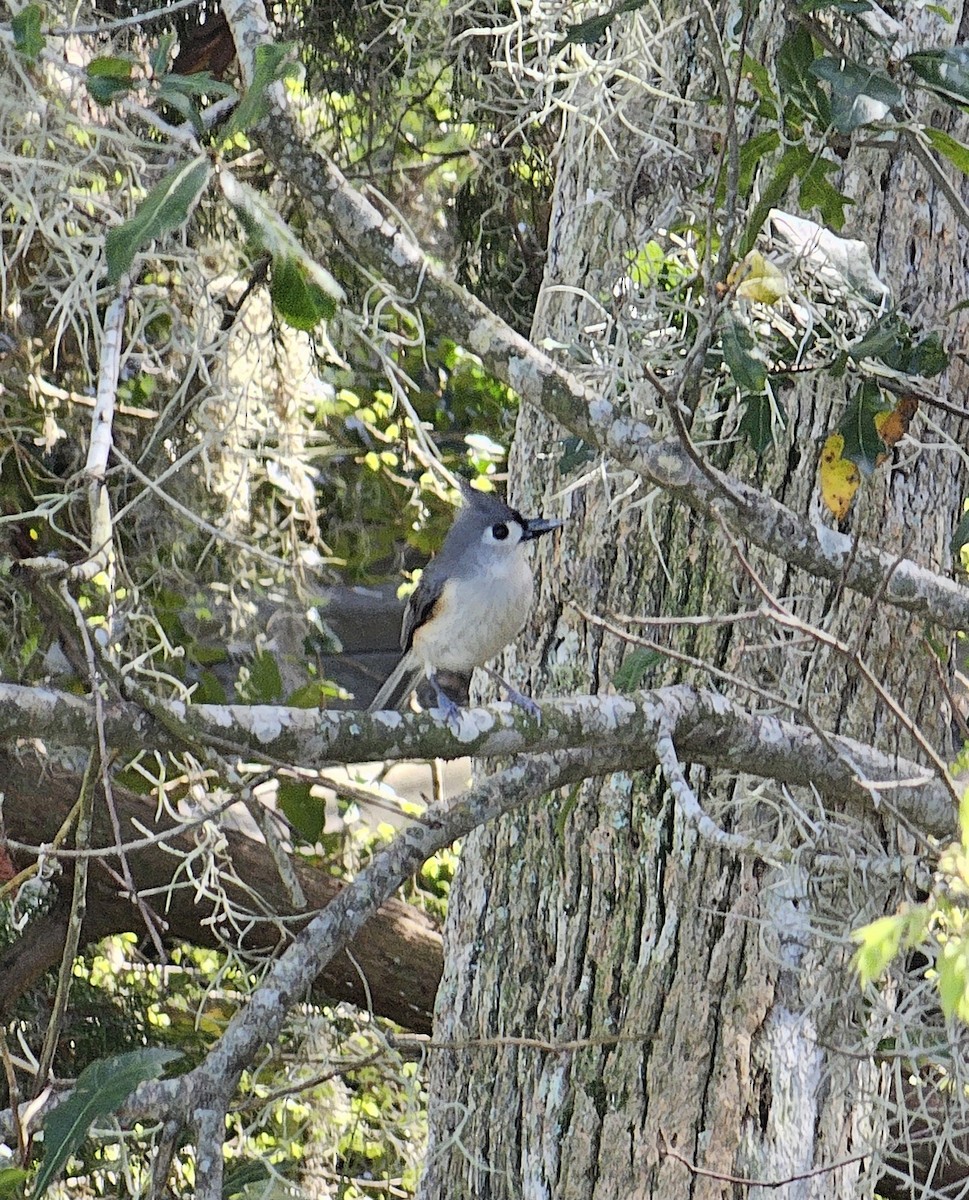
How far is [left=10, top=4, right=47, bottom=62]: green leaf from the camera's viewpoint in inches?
54.7

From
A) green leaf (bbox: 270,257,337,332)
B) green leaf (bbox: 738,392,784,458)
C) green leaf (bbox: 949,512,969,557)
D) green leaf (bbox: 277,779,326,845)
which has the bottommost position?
green leaf (bbox: 277,779,326,845)

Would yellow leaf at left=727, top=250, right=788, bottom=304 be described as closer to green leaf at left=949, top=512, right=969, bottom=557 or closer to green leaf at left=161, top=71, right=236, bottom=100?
green leaf at left=949, top=512, right=969, bottom=557

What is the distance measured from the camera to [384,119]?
2.93 metres

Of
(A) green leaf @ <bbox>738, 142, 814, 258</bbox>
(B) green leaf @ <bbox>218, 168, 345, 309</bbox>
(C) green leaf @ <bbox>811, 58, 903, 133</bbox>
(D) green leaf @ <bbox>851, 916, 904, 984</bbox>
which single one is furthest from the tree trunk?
(D) green leaf @ <bbox>851, 916, 904, 984</bbox>

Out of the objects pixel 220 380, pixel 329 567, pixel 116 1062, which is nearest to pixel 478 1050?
pixel 116 1062

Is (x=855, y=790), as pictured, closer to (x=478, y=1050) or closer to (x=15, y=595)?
(x=478, y=1050)

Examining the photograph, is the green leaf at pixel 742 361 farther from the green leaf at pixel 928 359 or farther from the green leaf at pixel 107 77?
the green leaf at pixel 107 77

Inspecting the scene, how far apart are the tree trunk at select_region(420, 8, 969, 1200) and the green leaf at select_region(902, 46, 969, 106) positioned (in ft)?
1.39

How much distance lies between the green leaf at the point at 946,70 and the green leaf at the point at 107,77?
775 millimetres

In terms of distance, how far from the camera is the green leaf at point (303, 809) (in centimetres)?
268

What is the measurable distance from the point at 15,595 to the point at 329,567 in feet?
3.10

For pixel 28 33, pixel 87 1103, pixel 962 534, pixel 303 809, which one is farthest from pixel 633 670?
pixel 303 809

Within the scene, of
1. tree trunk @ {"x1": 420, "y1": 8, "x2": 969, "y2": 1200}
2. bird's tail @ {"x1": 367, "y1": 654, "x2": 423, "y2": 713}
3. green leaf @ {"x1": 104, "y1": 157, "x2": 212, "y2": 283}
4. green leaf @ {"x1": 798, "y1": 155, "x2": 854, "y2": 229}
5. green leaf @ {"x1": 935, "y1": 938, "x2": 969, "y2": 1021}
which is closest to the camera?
green leaf @ {"x1": 935, "y1": 938, "x2": 969, "y2": 1021}

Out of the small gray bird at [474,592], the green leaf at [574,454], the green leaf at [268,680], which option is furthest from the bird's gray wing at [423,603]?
the green leaf at [268,680]
